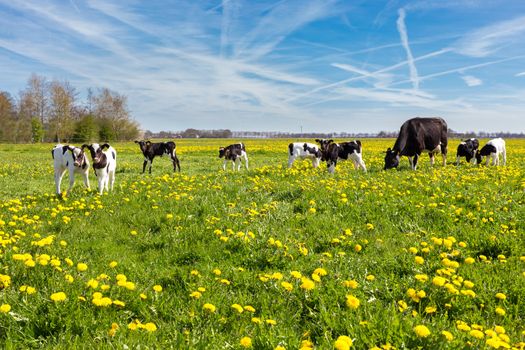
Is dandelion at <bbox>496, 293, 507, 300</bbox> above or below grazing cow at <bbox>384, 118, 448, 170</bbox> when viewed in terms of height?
below

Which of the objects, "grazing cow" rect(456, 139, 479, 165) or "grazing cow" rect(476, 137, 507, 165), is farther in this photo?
"grazing cow" rect(456, 139, 479, 165)

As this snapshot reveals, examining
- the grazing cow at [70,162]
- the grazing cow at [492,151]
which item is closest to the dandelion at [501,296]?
the grazing cow at [70,162]

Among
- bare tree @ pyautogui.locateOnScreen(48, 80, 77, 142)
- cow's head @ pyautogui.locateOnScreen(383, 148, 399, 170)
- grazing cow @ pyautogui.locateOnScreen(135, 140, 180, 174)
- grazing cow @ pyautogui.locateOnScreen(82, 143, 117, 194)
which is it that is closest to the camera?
grazing cow @ pyautogui.locateOnScreen(82, 143, 117, 194)

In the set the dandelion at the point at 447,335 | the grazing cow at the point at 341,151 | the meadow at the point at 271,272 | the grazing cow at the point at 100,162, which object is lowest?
the meadow at the point at 271,272

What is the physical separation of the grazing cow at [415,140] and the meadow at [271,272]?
6925mm

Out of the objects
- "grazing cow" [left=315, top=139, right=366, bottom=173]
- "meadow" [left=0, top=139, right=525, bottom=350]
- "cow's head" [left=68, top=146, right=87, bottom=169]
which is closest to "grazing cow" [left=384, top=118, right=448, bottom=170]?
"grazing cow" [left=315, top=139, right=366, bottom=173]

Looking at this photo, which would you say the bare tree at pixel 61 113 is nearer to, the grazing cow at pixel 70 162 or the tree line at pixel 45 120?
the tree line at pixel 45 120

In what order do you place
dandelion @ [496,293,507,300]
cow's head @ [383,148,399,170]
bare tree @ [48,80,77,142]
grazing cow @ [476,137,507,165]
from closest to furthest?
1. dandelion @ [496,293,507,300]
2. cow's head @ [383,148,399,170]
3. grazing cow @ [476,137,507,165]
4. bare tree @ [48,80,77,142]

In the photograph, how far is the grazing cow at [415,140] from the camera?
1610cm

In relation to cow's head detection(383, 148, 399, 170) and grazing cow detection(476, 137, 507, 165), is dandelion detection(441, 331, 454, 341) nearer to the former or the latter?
cow's head detection(383, 148, 399, 170)

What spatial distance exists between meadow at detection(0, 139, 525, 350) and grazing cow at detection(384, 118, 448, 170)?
6.92m

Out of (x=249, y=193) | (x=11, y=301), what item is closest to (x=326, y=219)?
(x=249, y=193)

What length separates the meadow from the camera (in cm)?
306

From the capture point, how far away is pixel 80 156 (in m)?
10.7
